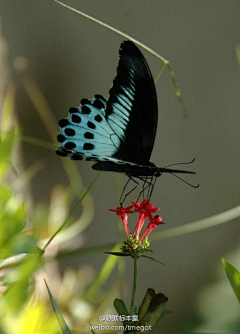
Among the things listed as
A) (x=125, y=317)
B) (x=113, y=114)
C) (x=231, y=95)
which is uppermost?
(x=231, y=95)

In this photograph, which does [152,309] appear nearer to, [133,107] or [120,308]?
[120,308]

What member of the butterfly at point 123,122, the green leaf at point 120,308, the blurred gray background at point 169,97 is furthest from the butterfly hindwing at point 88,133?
the blurred gray background at point 169,97

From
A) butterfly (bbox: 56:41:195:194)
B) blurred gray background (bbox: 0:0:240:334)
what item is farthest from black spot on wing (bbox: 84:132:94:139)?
blurred gray background (bbox: 0:0:240:334)

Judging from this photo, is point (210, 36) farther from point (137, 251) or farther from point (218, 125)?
point (137, 251)

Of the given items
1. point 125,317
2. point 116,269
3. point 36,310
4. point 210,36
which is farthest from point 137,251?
point 210,36

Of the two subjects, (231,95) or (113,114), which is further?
(231,95)

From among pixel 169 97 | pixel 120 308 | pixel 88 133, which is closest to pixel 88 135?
pixel 88 133

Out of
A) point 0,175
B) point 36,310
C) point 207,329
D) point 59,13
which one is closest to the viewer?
point 36,310
